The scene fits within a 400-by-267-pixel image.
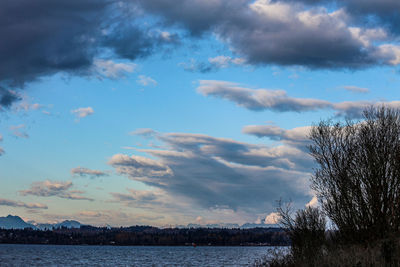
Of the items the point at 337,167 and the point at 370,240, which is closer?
the point at 370,240

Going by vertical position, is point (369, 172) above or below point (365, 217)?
above

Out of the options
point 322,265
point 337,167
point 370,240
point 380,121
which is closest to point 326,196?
point 337,167

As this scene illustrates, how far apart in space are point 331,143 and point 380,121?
3675mm

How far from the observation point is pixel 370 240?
87.5 feet

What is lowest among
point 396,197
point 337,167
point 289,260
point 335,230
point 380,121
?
point 289,260

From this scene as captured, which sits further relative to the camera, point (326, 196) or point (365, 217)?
point (326, 196)

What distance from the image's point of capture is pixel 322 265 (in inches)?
Result: 863

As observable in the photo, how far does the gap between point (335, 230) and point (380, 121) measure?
7778 millimetres

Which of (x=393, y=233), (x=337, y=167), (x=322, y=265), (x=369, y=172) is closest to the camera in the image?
(x=322, y=265)

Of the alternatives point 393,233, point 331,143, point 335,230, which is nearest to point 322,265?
point 393,233

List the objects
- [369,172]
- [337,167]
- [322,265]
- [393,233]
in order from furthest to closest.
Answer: [337,167] → [369,172] → [393,233] → [322,265]

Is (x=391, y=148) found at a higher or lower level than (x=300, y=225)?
higher

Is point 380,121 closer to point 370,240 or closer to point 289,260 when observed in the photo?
point 370,240

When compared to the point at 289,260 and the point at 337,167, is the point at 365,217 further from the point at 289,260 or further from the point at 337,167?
the point at 289,260
